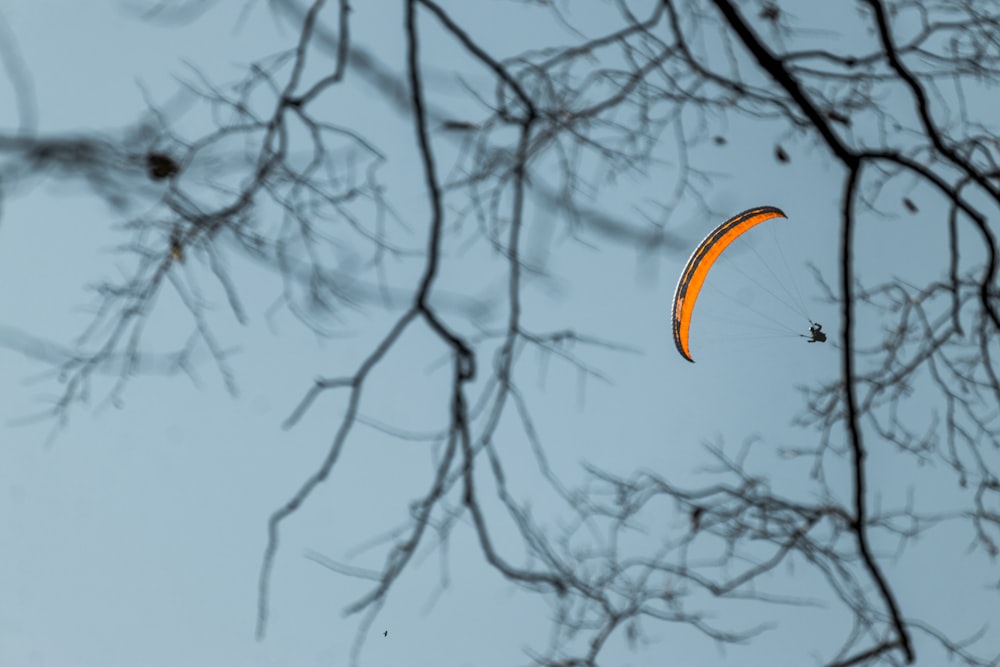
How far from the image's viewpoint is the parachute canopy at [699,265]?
7.34m

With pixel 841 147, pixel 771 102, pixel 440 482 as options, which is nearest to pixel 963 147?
pixel 771 102

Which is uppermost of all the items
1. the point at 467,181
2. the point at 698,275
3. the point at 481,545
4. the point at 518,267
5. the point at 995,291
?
the point at 698,275

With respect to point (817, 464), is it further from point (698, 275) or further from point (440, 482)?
point (698, 275)

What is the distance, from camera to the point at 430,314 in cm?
304

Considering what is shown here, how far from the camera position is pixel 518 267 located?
3266 millimetres

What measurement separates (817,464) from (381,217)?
2513 mm

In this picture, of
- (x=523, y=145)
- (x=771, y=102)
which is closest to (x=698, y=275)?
(x=771, y=102)

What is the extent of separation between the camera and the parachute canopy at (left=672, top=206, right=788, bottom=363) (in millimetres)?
7340

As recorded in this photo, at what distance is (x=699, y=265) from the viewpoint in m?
7.59

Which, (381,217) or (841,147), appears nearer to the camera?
(841,147)

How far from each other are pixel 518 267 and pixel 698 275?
15.5ft

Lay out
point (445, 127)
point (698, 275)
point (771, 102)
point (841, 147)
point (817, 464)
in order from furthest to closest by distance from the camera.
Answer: point (698, 275) < point (817, 464) < point (771, 102) < point (445, 127) < point (841, 147)

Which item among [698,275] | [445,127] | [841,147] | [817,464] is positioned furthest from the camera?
[698,275]

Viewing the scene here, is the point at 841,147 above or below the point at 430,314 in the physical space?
above
